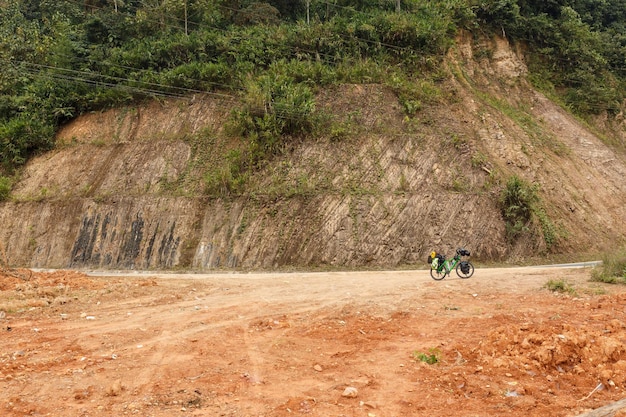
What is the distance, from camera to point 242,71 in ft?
104

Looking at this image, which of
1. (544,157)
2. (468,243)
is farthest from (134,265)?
(544,157)

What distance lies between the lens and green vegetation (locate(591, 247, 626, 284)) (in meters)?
13.8

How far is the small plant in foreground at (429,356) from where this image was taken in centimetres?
A: 741

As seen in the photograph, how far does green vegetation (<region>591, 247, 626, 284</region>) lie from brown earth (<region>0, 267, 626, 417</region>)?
2.57 ft

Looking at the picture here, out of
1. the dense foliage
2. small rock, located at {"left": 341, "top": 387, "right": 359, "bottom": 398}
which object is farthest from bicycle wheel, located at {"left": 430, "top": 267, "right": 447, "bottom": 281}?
the dense foliage

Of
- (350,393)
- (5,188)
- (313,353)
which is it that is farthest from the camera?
(5,188)

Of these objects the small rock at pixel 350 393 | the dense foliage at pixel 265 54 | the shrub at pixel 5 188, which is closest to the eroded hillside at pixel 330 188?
the shrub at pixel 5 188

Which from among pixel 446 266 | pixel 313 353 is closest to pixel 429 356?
pixel 313 353

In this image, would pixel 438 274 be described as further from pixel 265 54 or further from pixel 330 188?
pixel 265 54

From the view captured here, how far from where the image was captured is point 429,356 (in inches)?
298

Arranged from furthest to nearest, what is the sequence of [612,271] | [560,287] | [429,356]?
1. [612,271]
2. [560,287]
3. [429,356]

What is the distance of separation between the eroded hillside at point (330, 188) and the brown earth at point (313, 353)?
34.7ft

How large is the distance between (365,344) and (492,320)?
2767 millimetres

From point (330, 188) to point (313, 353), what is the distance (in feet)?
57.3
